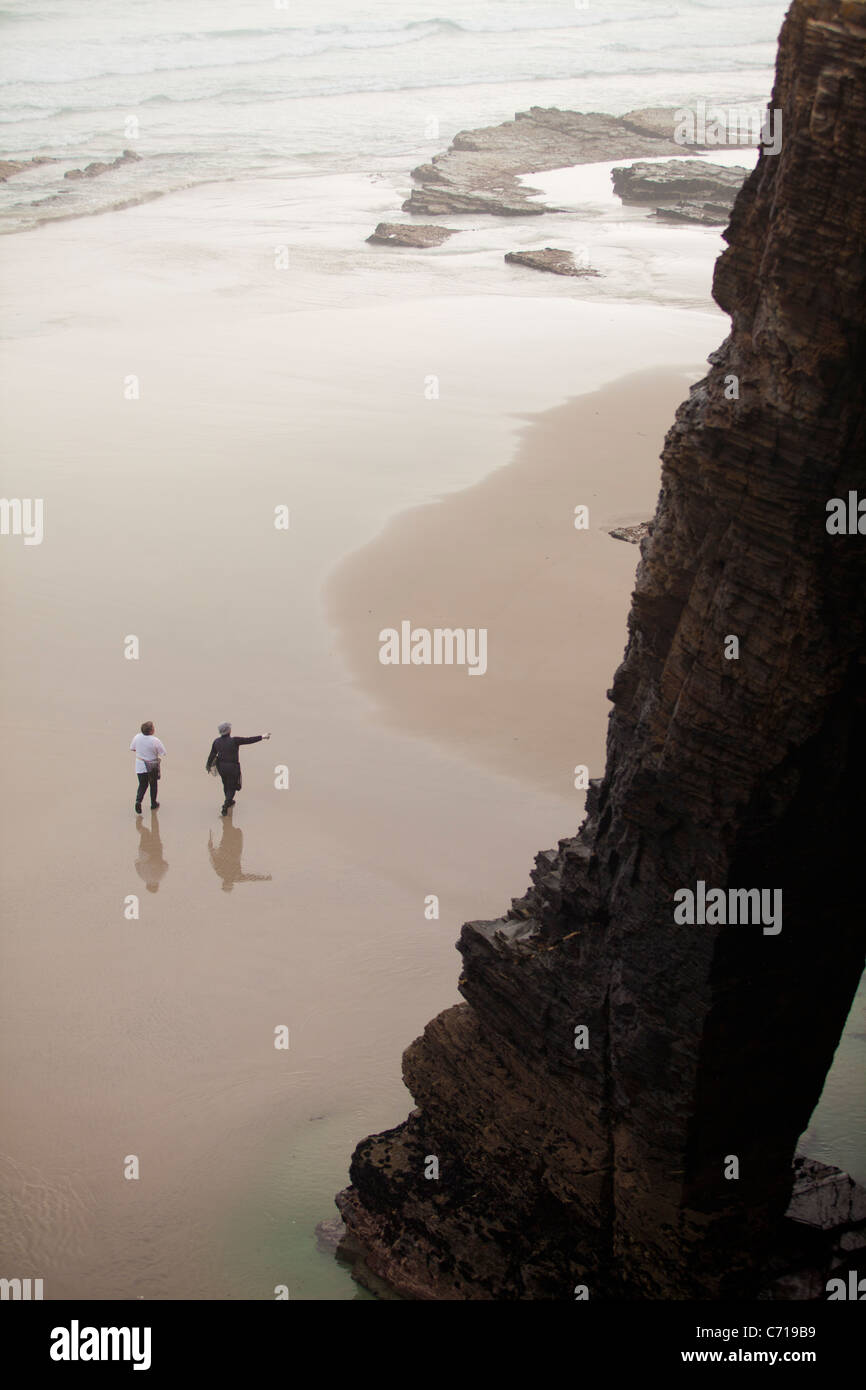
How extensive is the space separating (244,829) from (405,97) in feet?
237

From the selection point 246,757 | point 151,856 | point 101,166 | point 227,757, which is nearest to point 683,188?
point 101,166

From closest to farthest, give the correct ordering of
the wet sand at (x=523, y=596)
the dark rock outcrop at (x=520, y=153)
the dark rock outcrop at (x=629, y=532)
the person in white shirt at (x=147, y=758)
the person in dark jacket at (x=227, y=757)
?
the person in white shirt at (x=147, y=758) → the person in dark jacket at (x=227, y=757) → the wet sand at (x=523, y=596) → the dark rock outcrop at (x=629, y=532) → the dark rock outcrop at (x=520, y=153)

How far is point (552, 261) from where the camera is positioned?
1532 inches

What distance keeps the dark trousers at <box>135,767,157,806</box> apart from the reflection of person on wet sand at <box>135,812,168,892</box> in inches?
10.6

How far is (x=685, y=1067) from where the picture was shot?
25.8 feet

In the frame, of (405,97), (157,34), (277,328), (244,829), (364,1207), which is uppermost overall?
(157,34)

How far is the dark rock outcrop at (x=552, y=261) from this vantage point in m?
38.2

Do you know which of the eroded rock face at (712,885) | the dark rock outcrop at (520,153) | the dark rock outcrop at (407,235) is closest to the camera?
the eroded rock face at (712,885)

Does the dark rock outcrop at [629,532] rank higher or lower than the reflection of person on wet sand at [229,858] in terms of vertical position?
higher

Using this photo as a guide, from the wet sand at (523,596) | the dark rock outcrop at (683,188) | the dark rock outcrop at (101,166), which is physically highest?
the dark rock outcrop at (101,166)

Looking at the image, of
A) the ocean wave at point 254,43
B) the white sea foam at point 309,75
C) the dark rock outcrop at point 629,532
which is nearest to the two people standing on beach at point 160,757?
the dark rock outcrop at point 629,532

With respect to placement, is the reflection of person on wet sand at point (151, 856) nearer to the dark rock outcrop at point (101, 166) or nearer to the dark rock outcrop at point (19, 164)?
the dark rock outcrop at point (101, 166)
